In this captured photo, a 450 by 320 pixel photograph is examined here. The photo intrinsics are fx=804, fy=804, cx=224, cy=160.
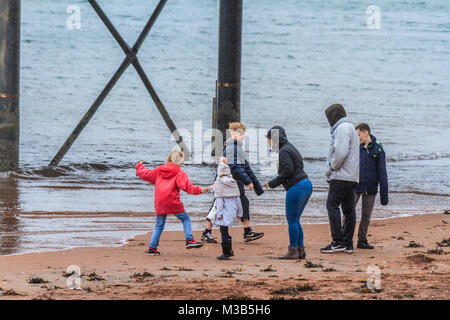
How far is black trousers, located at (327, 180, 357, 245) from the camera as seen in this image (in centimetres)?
802

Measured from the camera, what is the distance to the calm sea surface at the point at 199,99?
11.0 metres

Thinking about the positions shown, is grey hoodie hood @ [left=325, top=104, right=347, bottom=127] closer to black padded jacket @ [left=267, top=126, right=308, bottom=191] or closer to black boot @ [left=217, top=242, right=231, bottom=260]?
black padded jacket @ [left=267, top=126, right=308, bottom=191]

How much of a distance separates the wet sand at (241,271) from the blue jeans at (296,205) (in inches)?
9.7

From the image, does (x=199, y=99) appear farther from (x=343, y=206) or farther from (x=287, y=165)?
(x=287, y=165)

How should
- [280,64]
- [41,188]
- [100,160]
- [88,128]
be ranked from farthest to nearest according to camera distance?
[280,64] → [88,128] → [100,160] → [41,188]

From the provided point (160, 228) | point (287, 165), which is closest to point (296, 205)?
point (287, 165)

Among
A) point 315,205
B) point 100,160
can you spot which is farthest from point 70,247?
point 100,160

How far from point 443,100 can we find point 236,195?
30.0 m

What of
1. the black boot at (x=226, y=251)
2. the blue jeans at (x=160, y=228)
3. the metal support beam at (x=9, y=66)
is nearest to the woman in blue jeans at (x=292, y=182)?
the black boot at (x=226, y=251)

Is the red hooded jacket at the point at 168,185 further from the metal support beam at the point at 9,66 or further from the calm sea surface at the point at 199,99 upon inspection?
the metal support beam at the point at 9,66

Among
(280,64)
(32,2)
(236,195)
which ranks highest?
(32,2)

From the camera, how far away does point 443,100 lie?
36.0m

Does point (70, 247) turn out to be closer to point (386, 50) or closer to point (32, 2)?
point (386, 50)

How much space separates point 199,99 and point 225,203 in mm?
27028
